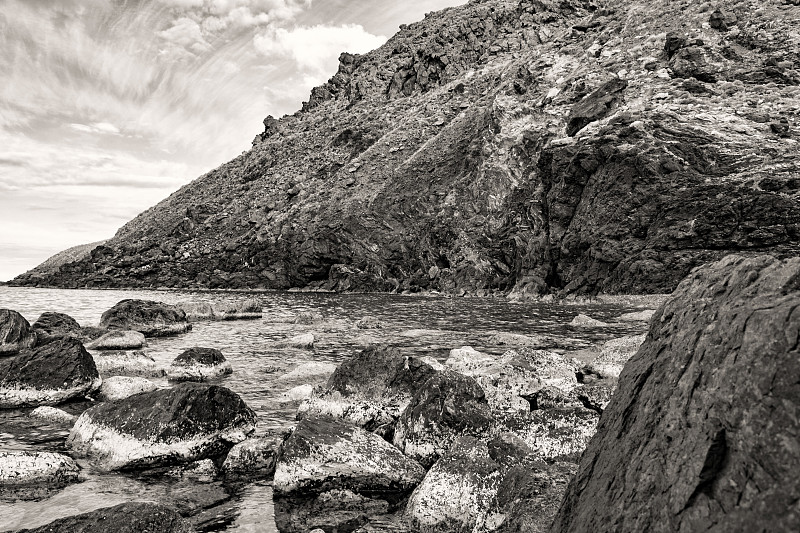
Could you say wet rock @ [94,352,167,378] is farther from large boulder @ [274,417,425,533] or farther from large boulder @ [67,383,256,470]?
large boulder @ [274,417,425,533]

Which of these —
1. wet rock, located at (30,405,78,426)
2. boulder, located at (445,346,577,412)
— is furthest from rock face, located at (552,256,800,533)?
wet rock, located at (30,405,78,426)

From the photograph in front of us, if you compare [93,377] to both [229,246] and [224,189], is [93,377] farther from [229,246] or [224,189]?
[224,189]

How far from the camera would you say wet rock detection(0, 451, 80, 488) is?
855cm

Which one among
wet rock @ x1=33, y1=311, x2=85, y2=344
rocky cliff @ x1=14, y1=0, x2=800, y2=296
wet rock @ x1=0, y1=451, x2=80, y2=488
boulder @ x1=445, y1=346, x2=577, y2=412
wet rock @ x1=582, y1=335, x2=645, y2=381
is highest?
rocky cliff @ x1=14, y1=0, x2=800, y2=296

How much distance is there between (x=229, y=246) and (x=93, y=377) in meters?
82.9

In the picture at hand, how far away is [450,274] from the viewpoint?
66.8 meters

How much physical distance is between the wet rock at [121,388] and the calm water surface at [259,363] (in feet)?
1.99

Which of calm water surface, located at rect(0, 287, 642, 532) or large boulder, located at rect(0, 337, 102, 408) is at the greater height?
large boulder, located at rect(0, 337, 102, 408)

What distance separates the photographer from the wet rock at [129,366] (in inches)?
687

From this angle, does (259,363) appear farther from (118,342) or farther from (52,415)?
(118,342)

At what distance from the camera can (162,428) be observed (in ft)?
32.0

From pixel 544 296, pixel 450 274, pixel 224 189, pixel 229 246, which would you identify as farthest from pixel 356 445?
pixel 224 189

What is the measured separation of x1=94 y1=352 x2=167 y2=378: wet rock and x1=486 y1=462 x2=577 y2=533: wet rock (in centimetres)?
1385

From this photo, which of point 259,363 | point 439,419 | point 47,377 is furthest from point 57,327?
point 439,419
